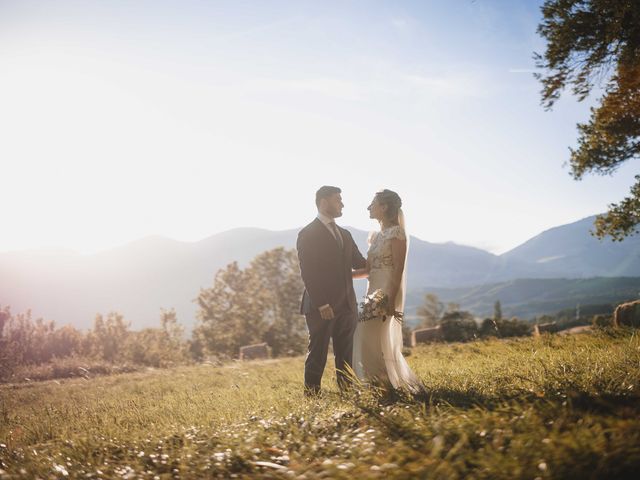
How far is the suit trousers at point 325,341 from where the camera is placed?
6.12m

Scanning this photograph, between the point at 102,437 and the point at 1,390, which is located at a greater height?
the point at 102,437

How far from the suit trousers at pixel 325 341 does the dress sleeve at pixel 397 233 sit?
1.37 metres

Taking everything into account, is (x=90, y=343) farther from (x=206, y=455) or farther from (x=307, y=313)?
(x=206, y=455)

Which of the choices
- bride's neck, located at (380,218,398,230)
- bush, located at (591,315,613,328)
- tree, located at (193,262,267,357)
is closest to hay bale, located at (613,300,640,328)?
bush, located at (591,315,613,328)

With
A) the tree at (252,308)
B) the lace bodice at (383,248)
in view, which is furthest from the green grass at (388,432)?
the tree at (252,308)

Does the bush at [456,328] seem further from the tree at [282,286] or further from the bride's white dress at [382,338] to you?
the tree at [282,286]

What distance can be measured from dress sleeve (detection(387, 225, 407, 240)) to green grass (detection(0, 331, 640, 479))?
1834mm

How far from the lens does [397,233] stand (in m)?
5.54

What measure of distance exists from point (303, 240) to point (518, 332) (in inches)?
535

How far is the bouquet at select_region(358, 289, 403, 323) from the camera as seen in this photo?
5.44 metres

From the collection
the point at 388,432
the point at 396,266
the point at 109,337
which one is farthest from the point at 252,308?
the point at 388,432

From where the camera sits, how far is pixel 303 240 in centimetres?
641

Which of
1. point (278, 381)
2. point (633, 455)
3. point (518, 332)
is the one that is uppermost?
point (633, 455)

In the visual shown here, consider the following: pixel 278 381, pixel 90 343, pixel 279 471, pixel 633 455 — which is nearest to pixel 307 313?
pixel 278 381
